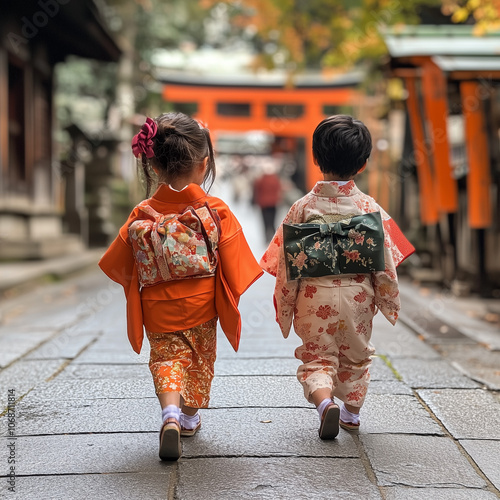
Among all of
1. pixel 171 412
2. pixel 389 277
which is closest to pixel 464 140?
pixel 389 277

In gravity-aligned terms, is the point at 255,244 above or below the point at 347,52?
below

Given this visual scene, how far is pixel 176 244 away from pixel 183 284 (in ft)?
0.64

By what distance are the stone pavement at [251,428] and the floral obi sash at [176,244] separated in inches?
29.8

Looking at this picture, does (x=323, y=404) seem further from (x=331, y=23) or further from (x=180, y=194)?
(x=331, y=23)

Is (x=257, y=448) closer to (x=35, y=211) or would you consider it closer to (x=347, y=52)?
(x=35, y=211)

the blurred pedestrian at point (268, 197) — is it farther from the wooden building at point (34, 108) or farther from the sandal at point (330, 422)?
the sandal at point (330, 422)

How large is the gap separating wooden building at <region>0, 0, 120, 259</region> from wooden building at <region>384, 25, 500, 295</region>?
4.89m

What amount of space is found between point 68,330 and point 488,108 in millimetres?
5153

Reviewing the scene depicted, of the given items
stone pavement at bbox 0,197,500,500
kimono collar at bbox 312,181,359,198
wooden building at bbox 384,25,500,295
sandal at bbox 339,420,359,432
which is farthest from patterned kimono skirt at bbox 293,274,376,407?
wooden building at bbox 384,25,500,295

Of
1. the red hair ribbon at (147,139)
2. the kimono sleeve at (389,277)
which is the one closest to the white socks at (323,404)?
the kimono sleeve at (389,277)

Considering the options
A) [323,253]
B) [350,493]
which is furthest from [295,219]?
[350,493]

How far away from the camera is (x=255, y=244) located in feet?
53.0

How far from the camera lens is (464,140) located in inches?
337

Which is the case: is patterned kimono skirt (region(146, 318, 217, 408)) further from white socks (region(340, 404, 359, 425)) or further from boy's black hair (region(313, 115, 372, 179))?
boy's black hair (region(313, 115, 372, 179))
